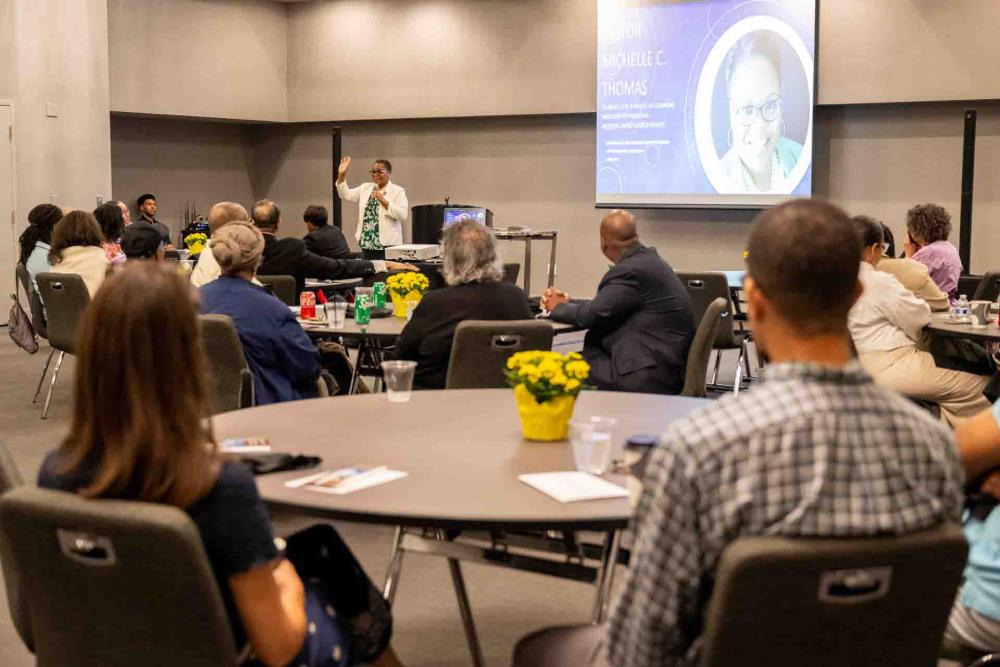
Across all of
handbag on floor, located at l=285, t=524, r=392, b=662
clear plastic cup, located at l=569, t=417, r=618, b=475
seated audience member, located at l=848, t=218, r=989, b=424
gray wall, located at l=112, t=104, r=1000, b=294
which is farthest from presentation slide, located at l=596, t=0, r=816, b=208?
handbag on floor, located at l=285, t=524, r=392, b=662

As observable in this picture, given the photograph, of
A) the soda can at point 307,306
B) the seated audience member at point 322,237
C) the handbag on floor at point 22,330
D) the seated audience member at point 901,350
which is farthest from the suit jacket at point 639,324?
the seated audience member at point 322,237

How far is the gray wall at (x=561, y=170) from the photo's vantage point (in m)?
11.7

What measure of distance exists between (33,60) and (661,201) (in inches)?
255

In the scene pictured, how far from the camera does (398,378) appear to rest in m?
3.50

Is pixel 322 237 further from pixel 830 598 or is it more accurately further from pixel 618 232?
pixel 830 598

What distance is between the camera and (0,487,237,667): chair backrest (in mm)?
1810

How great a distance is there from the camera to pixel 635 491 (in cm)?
209

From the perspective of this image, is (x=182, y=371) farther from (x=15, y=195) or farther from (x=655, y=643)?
(x=15, y=195)

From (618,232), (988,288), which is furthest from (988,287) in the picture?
(618,232)

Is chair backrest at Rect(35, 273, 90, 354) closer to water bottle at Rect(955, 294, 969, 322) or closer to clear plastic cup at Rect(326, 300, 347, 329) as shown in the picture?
clear plastic cup at Rect(326, 300, 347, 329)

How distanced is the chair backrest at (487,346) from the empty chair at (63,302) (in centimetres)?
330

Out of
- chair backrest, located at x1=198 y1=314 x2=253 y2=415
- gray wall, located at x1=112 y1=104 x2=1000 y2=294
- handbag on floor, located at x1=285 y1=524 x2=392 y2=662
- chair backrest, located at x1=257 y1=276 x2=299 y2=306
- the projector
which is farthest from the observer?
gray wall, located at x1=112 y1=104 x2=1000 y2=294

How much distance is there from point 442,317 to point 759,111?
813 cm

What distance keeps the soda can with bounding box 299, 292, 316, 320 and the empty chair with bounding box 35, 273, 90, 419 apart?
171cm
